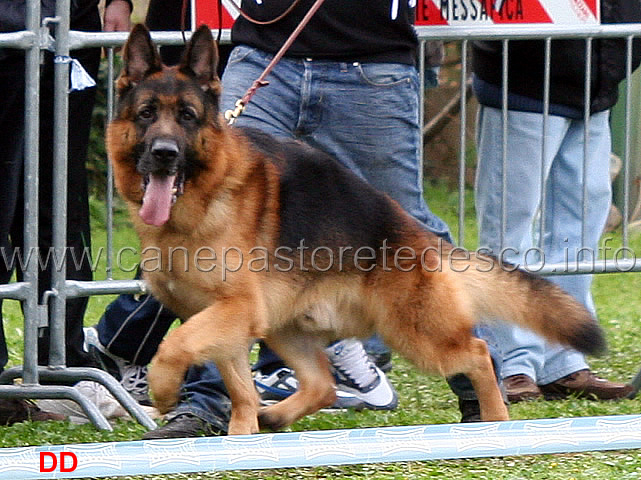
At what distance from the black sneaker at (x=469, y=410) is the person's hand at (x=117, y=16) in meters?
2.35

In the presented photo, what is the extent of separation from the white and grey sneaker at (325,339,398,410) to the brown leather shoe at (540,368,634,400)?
2.48 feet

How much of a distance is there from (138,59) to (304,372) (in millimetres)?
1318

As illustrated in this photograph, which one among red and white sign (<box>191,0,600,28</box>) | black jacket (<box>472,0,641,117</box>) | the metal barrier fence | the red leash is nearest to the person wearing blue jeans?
black jacket (<box>472,0,641,117</box>)

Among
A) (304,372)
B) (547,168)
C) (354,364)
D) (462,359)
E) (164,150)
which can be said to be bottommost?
(354,364)

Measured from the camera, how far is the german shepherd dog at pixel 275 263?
3896 mm

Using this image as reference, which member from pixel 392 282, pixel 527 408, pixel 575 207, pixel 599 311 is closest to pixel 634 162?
pixel 599 311

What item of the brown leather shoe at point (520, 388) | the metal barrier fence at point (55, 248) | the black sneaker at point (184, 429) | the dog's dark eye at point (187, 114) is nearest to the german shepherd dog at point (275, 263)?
the dog's dark eye at point (187, 114)

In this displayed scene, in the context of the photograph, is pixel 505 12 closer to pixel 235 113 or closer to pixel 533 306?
pixel 533 306

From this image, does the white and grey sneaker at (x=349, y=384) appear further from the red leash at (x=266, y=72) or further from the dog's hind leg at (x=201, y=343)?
the red leash at (x=266, y=72)

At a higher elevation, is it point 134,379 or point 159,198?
point 159,198

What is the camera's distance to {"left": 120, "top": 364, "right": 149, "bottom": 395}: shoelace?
17.3 feet

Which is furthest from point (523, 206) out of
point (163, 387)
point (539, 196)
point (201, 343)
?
point (163, 387)

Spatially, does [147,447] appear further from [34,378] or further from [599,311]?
[599,311]

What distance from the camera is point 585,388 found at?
5.31 m
